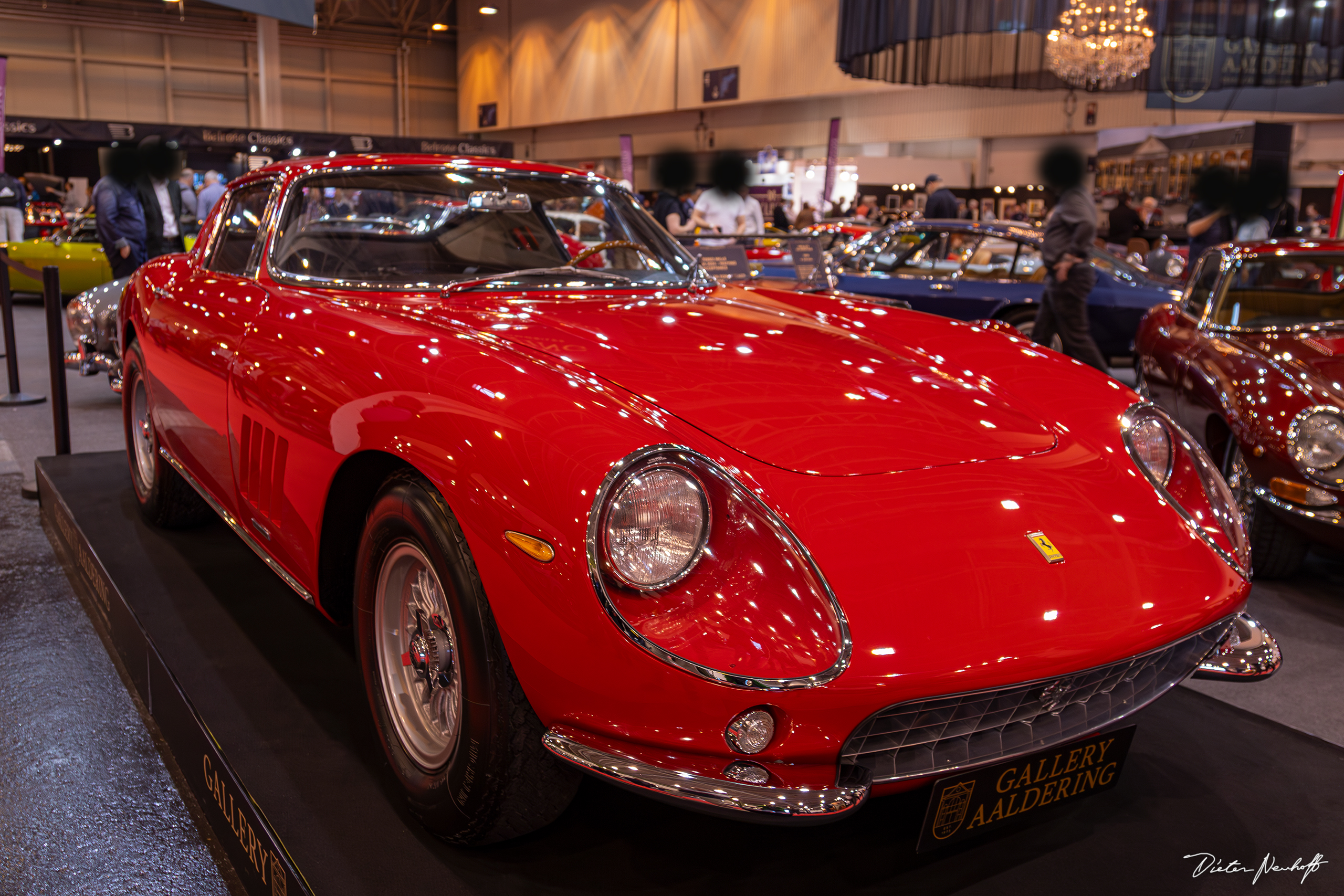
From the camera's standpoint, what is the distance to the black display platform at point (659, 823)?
1.64 meters

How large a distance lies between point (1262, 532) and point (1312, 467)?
0.41 meters

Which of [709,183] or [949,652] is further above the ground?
[709,183]

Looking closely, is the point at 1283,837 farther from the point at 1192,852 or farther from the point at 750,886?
the point at 750,886

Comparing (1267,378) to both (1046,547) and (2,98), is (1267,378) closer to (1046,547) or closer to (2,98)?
(1046,547)

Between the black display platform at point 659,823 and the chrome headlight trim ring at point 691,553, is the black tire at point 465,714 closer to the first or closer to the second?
the black display platform at point 659,823

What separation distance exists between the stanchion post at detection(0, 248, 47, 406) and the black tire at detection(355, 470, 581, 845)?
16.9ft

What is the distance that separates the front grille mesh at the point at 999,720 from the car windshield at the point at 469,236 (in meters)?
1.48

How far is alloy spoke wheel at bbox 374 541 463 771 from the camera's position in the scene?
1.72 m

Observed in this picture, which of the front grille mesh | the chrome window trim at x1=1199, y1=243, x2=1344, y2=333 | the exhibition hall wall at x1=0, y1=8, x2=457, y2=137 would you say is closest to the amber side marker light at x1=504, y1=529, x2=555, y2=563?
the front grille mesh

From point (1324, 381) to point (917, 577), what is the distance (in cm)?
266

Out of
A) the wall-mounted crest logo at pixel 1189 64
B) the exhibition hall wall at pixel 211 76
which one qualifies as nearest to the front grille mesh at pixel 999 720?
the wall-mounted crest logo at pixel 1189 64

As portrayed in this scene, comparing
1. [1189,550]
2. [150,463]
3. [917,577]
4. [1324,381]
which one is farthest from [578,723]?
[1324,381]

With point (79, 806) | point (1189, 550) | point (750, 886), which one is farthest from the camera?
point (79, 806)

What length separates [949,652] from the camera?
1409 millimetres
